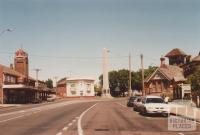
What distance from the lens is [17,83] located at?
323 ft

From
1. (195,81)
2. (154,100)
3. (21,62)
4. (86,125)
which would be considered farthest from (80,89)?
(86,125)

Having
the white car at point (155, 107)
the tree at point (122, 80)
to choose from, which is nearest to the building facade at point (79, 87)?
the tree at point (122, 80)

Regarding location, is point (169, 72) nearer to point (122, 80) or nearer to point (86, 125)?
point (122, 80)

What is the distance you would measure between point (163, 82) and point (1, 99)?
34387 millimetres

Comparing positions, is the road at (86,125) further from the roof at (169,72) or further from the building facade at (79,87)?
the building facade at (79,87)

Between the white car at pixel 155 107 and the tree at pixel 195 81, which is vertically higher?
the tree at pixel 195 81

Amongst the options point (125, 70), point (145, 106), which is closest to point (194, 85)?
point (145, 106)

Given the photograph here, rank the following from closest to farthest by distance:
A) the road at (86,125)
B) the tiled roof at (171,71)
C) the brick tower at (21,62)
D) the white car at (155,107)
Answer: the road at (86,125)
the white car at (155,107)
the tiled roof at (171,71)
the brick tower at (21,62)

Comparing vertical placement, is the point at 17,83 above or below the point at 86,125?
above

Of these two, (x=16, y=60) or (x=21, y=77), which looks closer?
(x=21, y=77)

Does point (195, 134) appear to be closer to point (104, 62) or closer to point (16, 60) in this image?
point (104, 62)

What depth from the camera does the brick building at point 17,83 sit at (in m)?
83.2

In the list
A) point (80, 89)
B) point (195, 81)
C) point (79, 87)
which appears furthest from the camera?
point (80, 89)

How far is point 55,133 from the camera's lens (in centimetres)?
1761
